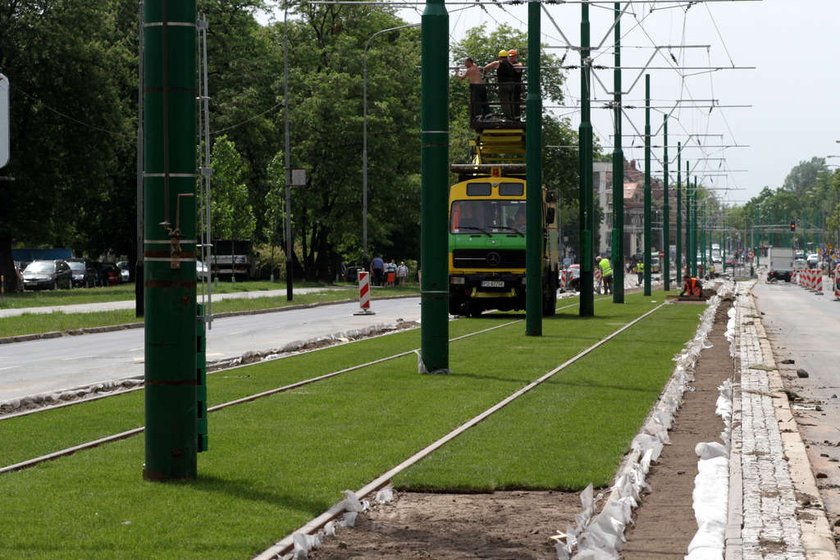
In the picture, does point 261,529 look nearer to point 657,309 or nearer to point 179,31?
point 179,31

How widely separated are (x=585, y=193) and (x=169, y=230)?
29.9m

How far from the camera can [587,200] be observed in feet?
129

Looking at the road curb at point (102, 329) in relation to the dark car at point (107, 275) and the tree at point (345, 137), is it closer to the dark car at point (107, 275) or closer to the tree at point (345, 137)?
the tree at point (345, 137)

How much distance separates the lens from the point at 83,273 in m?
83.6

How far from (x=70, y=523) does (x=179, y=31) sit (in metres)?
3.33

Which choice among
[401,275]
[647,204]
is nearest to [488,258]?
[647,204]

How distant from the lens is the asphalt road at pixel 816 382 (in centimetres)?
1171

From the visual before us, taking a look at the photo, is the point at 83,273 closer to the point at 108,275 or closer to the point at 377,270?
the point at 108,275

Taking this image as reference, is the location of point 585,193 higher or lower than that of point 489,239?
higher

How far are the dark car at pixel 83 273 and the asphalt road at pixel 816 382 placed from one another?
4812 cm

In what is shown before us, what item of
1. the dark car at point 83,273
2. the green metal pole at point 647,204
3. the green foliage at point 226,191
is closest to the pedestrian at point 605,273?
the green metal pole at point 647,204

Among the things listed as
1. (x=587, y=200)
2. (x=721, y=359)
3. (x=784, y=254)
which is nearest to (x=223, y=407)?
(x=721, y=359)

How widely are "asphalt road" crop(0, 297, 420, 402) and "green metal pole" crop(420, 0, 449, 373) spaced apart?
414 cm

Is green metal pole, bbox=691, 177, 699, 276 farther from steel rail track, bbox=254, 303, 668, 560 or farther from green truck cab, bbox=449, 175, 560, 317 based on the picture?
steel rail track, bbox=254, 303, 668, 560
